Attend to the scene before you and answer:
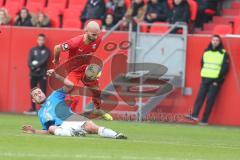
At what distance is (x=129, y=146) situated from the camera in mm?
13070

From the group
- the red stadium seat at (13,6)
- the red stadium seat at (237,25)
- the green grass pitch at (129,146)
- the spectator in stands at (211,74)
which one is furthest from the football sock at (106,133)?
the red stadium seat at (13,6)

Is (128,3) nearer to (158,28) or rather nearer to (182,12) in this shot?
(158,28)

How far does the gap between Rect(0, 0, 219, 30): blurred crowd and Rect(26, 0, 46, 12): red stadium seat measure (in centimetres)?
95

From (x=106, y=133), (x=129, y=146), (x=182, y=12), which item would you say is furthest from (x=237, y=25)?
→ (x=129, y=146)

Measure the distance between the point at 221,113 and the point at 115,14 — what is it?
431cm

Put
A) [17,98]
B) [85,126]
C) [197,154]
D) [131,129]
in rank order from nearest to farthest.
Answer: [197,154], [85,126], [131,129], [17,98]

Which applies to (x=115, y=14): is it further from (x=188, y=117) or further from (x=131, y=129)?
(x=131, y=129)

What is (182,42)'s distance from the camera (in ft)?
71.7

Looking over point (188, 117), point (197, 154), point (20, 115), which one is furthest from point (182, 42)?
point (197, 154)

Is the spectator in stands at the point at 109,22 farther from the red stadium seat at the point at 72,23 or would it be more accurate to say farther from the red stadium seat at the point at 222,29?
the red stadium seat at the point at 222,29

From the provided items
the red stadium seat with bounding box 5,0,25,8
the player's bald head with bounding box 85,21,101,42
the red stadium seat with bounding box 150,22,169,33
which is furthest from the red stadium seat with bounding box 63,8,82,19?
the player's bald head with bounding box 85,21,101,42

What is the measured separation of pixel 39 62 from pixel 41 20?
1.52 meters

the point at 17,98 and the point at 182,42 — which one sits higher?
the point at 182,42

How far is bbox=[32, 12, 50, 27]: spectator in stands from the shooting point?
2346cm
